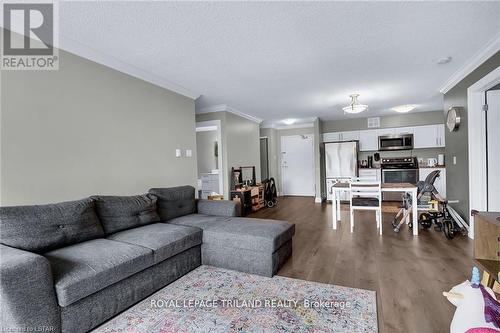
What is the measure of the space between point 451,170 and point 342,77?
2590 millimetres

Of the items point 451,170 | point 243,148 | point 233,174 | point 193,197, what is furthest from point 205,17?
point 451,170

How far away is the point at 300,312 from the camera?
1777 mm

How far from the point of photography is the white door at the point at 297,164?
760 cm

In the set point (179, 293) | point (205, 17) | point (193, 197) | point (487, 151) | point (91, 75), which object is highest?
point (205, 17)

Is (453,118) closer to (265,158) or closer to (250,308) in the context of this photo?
(250,308)

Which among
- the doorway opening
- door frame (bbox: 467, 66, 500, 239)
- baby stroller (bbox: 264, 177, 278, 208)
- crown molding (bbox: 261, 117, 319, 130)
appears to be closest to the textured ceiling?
door frame (bbox: 467, 66, 500, 239)

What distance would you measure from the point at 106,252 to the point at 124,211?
739 millimetres

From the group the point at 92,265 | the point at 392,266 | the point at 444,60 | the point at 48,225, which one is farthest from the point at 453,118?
the point at 48,225

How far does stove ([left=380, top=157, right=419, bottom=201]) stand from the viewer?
6.06 meters

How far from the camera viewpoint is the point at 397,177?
244 inches

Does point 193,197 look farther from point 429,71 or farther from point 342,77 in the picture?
point 429,71

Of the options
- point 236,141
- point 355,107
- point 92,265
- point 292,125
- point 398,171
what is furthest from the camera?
point 292,125

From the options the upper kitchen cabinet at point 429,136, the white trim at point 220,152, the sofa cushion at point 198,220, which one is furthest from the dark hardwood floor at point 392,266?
the upper kitchen cabinet at point 429,136

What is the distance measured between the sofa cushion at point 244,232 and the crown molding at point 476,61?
2853 millimetres
